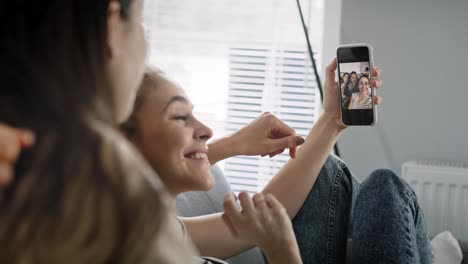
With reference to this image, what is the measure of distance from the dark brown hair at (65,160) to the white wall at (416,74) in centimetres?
217

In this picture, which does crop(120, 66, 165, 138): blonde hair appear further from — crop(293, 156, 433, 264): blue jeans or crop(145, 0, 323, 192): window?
crop(145, 0, 323, 192): window

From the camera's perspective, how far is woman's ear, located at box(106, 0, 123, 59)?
0.54 m

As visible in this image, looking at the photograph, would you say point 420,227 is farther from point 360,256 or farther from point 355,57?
point 355,57

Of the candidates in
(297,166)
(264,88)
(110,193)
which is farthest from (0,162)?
(264,88)

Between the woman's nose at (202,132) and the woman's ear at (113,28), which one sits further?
the woman's nose at (202,132)

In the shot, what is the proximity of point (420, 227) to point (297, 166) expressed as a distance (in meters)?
0.36

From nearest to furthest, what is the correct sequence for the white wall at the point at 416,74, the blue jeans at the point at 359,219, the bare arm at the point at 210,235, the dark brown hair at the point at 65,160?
1. the dark brown hair at the point at 65,160
2. the bare arm at the point at 210,235
3. the blue jeans at the point at 359,219
4. the white wall at the point at 416,74

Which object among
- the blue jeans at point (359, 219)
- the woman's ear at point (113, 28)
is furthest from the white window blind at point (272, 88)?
the woman's ear at point (113, 28)

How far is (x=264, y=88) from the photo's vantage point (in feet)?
9.49

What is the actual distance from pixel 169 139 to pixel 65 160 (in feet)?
2.33

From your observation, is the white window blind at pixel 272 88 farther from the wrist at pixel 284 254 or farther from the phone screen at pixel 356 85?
the wrist at pixel 284 254

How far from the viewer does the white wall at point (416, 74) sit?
251 cm

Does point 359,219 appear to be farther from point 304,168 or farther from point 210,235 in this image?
point 210,235

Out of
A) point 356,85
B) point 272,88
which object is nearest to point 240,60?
point 272,88
